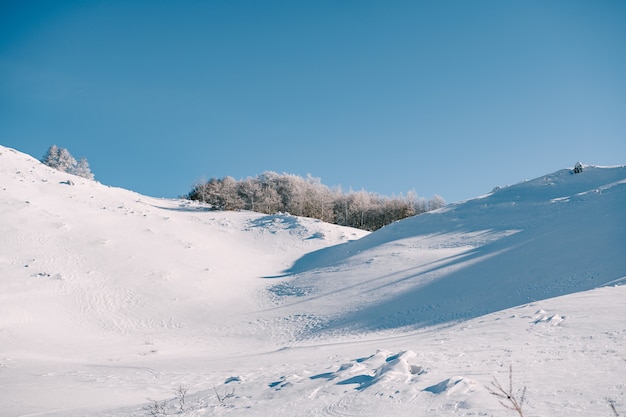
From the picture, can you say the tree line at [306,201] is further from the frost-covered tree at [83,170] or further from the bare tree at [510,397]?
the bare tree at [510,397]

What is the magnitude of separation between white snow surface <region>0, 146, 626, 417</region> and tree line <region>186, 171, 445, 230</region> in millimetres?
11700

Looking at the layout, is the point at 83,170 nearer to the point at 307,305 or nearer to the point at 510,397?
the point at 307,305

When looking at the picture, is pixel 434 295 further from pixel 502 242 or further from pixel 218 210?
pixel 218 210

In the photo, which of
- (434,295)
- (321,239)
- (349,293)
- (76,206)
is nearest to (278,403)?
(434,295)

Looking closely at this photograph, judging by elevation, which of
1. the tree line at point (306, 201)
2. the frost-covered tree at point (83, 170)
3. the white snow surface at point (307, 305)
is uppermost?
the frost-covered tree at point (83, 170)

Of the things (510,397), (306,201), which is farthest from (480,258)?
(306,201)

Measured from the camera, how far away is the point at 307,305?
59.7ft

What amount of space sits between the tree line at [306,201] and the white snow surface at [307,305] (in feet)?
38.4

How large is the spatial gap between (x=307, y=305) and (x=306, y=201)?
1226 inches

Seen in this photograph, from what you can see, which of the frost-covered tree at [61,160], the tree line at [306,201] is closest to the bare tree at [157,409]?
the tree line at [306,201]

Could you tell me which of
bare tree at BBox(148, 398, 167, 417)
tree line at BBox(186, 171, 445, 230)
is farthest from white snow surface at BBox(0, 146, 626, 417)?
tree line at BBox(186, 171, 445, 230)

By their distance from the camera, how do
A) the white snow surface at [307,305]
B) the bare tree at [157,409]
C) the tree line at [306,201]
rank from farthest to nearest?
the tree line at [306,201] → the bare tree at [157,409] → the white snow surface at [307,305]

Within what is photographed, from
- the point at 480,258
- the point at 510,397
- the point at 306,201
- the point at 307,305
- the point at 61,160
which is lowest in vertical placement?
the point at 307,305

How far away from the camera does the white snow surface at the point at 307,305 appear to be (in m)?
5.64
